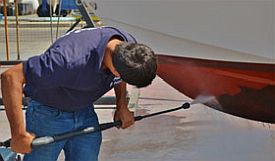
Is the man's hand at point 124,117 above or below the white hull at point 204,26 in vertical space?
below

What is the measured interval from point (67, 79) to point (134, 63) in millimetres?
305

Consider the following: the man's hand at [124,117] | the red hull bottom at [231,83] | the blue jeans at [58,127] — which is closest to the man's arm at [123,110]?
the man's hand at [124,117]

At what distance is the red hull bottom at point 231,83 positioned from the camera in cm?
397

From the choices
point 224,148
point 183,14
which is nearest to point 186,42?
point 183,14

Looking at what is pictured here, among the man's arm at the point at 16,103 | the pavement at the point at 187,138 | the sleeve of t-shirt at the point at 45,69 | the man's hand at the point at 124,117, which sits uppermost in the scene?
the sleeve of t-shirt at the point at 45,69

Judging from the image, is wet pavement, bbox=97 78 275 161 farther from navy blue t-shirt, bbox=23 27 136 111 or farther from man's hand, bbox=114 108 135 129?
navy blue t-shirt, bbox=23 27 136 111

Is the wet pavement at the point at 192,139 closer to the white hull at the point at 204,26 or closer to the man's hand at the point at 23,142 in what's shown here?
the white hull at the point at 204,26

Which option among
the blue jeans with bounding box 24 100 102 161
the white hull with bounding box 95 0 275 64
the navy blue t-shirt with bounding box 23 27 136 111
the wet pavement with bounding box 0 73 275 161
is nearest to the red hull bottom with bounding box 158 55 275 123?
the white hull with bounding box 95 0 275 64

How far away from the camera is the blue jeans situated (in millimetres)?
2434

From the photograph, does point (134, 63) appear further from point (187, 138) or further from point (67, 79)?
point (187, 138)

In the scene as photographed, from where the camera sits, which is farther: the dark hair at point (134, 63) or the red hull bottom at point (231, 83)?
the red hull bottom at point (231, 83)

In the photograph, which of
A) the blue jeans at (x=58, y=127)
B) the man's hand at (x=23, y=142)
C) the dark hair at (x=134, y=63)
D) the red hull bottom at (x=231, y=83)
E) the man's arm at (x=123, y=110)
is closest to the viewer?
Answer: the dark hair at (x=134, y=63)

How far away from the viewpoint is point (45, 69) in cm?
216

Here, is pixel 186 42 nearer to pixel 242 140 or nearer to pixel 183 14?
pixel 183 14
